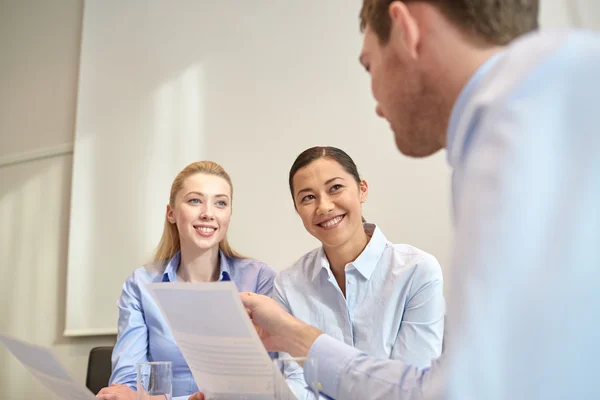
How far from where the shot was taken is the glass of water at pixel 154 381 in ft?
3.46

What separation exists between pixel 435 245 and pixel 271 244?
816 millimetres

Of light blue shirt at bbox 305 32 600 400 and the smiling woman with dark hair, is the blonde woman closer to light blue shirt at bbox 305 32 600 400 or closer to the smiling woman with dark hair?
the smiling woman with dark hair

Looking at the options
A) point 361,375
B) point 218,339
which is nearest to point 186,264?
point 218,339

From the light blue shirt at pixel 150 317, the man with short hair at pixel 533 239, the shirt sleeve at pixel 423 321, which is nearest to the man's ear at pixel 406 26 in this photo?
the man with short hair at pixel 533 239

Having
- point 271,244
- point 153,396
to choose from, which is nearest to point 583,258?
point 153,396

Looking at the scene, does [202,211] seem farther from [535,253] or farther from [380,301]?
[535,253]

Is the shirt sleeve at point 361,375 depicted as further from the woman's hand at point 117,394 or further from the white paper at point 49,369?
the woman's hand at point 117,394

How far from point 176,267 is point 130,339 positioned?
1.25 feet

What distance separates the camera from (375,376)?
2.85 ft

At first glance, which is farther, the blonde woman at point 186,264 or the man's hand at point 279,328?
the blonde woman at point 186,264

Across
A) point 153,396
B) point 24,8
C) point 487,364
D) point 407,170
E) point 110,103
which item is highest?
point 24,8

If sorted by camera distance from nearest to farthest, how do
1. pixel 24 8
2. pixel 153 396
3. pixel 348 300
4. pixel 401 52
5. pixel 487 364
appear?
pixel 487 364 → pixel 401 52 → pixel 153 396 → pixel 348 300 → pixel 24 8

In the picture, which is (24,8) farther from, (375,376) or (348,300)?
(375,376)

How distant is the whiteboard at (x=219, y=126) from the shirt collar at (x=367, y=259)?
2.68 ft
